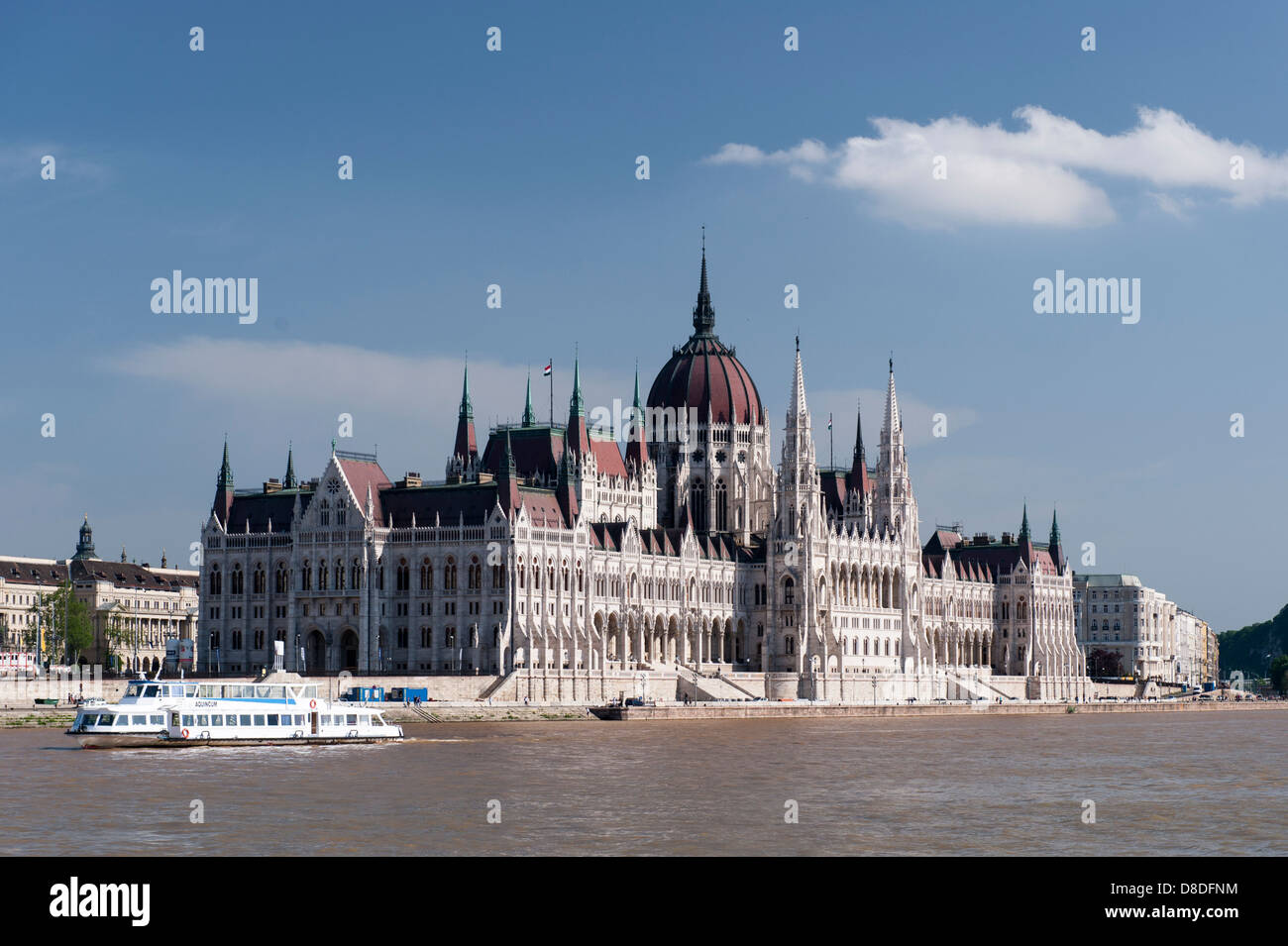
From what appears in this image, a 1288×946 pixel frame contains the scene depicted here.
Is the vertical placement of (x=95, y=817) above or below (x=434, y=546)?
below

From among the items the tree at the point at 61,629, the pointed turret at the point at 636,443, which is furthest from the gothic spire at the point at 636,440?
the tree at the point at 61,629

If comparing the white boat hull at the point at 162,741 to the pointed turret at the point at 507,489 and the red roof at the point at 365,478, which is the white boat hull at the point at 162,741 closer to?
the pointed turret at the point at 507,489

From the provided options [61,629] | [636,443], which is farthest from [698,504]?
[61,629]

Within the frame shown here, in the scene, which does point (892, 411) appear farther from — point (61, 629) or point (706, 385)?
point (61, 629)

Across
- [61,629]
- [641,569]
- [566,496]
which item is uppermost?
[566,496]
